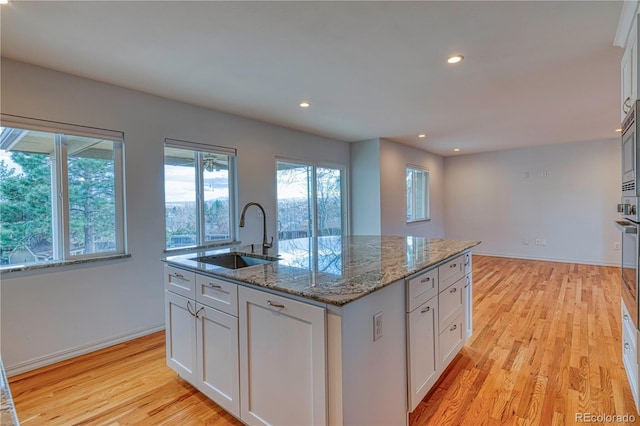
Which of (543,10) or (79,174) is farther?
(79,174)

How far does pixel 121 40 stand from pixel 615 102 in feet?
16.0

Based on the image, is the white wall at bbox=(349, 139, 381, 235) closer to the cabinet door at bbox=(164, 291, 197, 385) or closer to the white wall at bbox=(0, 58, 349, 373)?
the white wall at bbox=(0, 58, 349, 373)

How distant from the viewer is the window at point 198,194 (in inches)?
135

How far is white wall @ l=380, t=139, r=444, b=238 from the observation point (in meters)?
5.58

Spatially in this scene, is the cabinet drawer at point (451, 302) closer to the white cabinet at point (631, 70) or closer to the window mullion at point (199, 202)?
the white cabinet at point (631, 70)

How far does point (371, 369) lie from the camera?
4.77 feet

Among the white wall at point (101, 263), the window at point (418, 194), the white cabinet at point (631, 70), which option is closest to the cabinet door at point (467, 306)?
the white cabinet at point (631, 70)

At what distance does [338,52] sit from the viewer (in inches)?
92.2

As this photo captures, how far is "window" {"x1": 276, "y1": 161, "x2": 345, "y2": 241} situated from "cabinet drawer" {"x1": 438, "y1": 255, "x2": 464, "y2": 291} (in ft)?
8.90

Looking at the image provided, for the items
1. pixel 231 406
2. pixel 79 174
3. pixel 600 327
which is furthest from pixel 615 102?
pixel 79 174

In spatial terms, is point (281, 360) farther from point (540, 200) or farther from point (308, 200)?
point (540, 200)

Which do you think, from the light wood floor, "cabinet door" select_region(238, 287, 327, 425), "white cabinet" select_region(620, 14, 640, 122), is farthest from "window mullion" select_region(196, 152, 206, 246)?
"white cabinet" select_region(620, 14, 640, 122)

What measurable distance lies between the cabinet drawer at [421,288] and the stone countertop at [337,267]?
75 millimetres

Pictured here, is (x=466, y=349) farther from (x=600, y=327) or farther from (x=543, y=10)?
(x=543, y=10)
